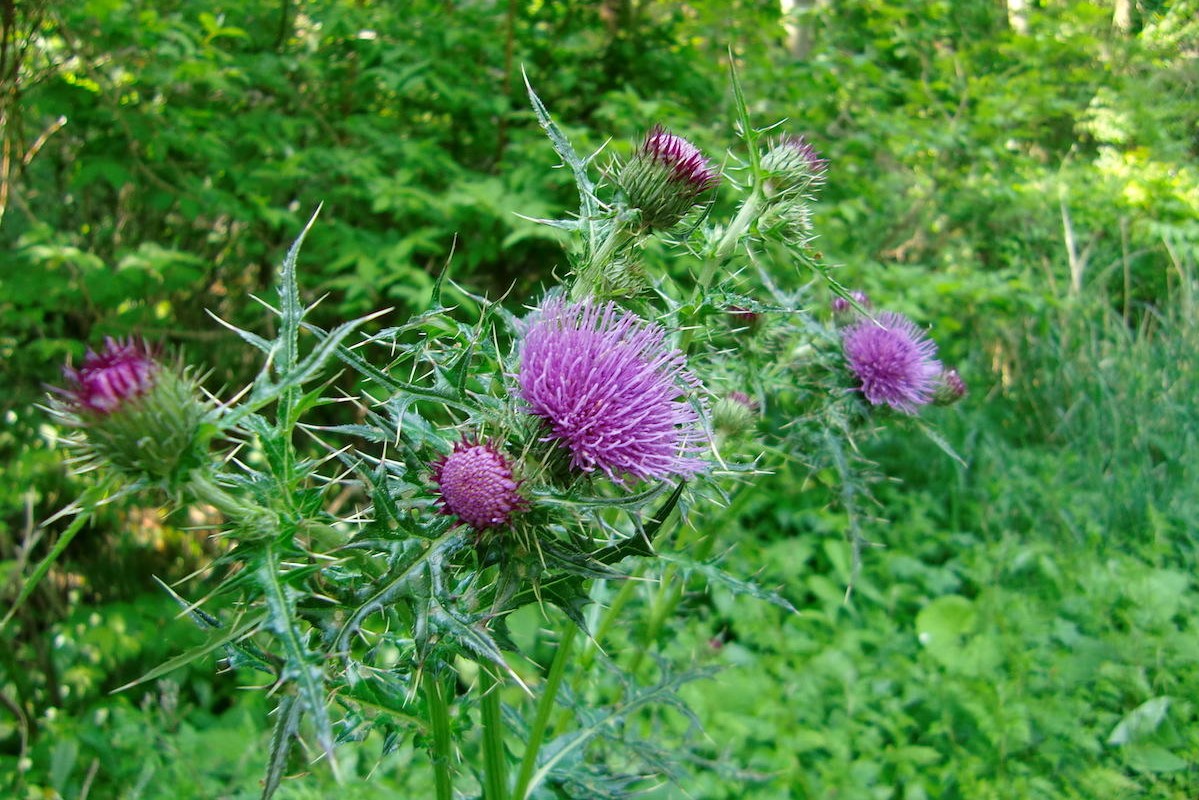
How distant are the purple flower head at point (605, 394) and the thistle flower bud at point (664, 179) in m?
0.34

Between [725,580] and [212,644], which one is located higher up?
[212,644]

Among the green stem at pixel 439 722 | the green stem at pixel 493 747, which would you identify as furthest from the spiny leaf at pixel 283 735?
the green stem at pixel 493 747

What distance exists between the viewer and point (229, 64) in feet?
12.1

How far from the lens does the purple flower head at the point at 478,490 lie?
1134 mm

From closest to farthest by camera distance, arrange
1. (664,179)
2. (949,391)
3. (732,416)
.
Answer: (664,179)
(732,416)
(949,391)

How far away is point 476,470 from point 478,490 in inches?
1.2

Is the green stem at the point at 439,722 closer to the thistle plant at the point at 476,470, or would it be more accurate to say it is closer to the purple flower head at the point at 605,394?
the thistle plant at the point at 476,470

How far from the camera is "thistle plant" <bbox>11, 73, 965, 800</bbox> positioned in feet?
3.42

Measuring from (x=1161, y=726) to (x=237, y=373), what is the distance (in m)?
4.33

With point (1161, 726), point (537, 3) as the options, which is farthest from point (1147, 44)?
point (1161, 726)

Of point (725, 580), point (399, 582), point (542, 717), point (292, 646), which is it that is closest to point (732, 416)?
point (725, 580)

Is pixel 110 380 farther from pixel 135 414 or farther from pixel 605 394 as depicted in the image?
pixel 605 394

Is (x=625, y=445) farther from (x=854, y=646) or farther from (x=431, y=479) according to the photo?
(x=854, y=646)

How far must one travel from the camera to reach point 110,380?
1.05m
